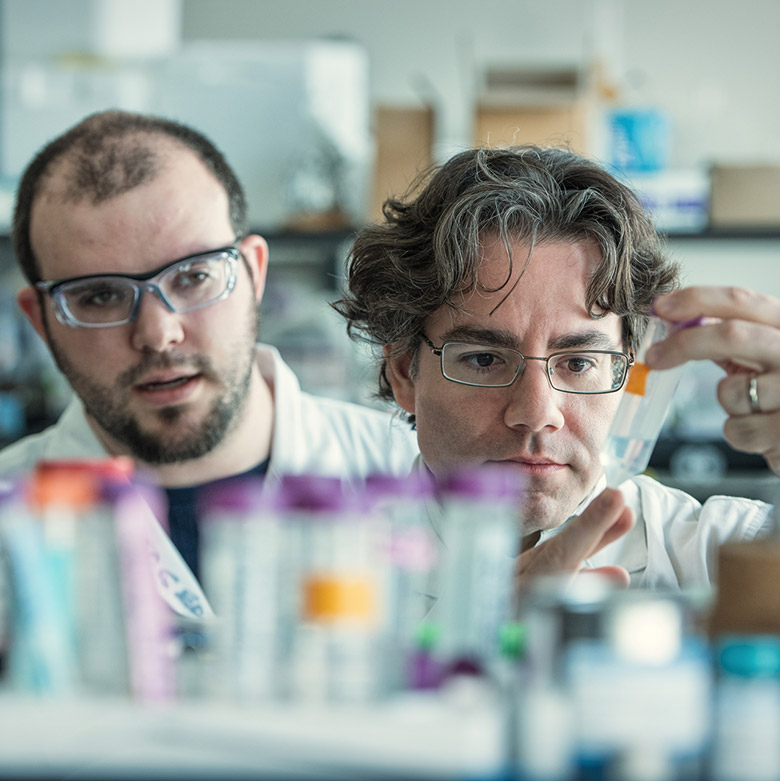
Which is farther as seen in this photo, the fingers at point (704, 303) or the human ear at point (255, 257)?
the human ear at point (255, 257)

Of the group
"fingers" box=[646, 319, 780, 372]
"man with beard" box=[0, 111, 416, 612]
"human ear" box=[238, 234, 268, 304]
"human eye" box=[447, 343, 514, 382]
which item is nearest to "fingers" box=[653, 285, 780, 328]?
"fingers" box=[646, 319, 780, 372]

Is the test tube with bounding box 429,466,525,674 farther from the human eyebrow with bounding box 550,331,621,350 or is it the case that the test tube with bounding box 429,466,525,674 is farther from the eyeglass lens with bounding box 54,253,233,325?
the eyeglass lens with bounding box 54,253,233,325

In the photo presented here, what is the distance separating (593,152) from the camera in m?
3.37

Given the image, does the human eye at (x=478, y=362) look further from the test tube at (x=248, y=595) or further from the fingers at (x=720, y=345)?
the test tube at (x=248, y=595)

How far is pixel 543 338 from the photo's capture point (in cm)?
135

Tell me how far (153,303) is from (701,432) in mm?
2404

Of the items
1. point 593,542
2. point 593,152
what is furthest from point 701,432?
point 593,542

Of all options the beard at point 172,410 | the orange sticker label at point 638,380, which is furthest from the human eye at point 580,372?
the beard at point 172,410

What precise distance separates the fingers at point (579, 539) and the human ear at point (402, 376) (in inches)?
22.1

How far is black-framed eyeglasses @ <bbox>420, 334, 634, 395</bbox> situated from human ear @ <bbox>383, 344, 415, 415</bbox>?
0.17m

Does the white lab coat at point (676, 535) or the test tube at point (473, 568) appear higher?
the test tube at point (473, 568)

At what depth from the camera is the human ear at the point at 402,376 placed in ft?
5.19

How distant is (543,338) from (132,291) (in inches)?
28.2

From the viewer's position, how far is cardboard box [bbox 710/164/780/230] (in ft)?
11.0
